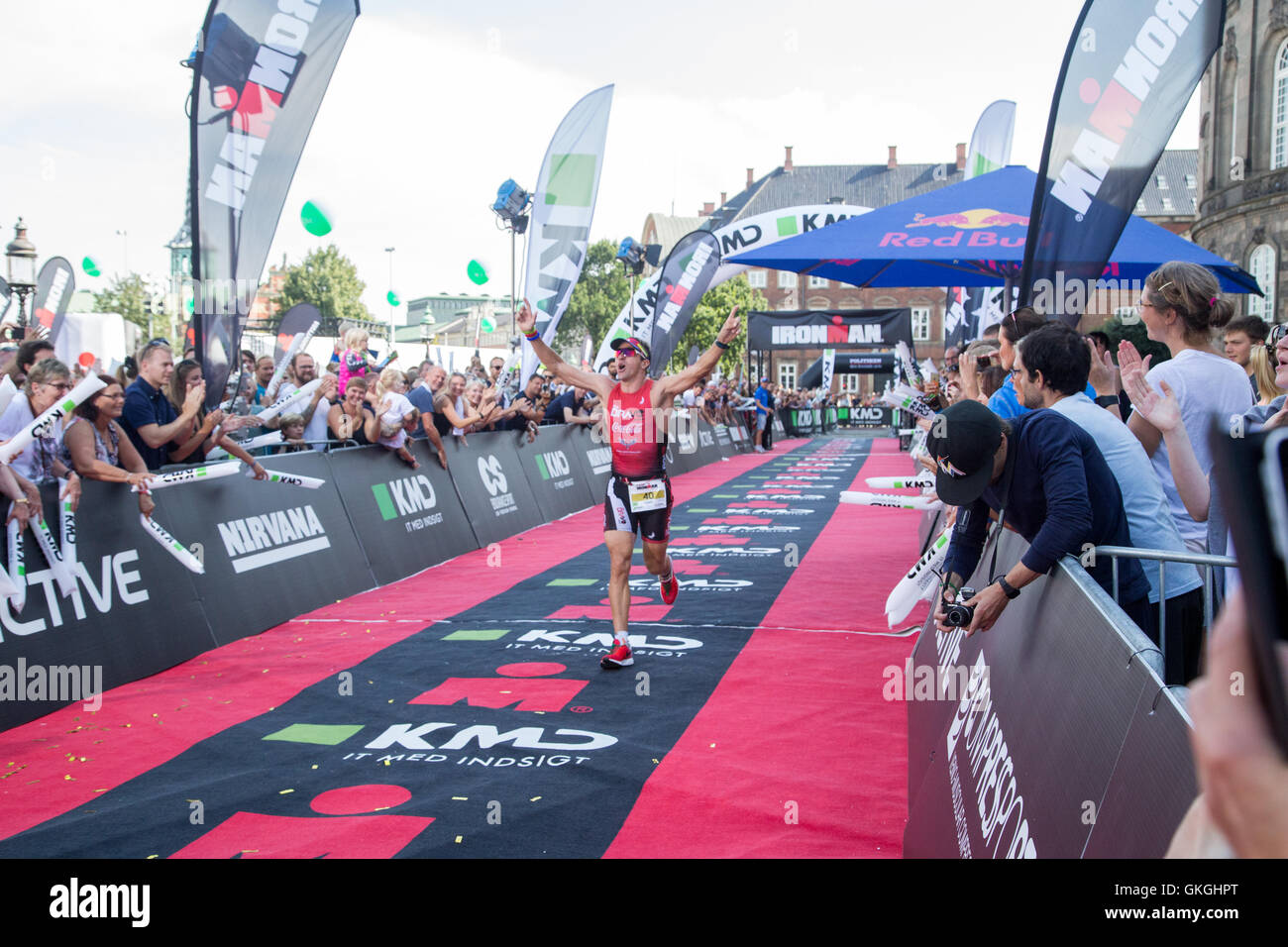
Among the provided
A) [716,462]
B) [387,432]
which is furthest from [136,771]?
[716,462]

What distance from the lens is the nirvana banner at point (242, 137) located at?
8117 mm

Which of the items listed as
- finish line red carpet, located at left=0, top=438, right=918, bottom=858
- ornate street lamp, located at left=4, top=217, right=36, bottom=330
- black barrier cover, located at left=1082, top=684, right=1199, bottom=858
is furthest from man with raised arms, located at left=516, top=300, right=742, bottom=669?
ornate street lamp, located at left=4, top=217, right=36, bottom=330

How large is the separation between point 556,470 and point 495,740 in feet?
36.0

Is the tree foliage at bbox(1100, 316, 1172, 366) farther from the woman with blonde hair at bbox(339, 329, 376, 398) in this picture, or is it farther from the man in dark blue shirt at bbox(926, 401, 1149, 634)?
the man in dark blue shirt at bbox(926, 401, 1149, 634)

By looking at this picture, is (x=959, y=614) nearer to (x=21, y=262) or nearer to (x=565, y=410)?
(x=565, y=410)

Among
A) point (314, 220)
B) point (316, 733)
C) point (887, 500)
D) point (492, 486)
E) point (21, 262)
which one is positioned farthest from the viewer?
point (314, 220)

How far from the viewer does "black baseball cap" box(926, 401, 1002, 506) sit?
11.0 ft

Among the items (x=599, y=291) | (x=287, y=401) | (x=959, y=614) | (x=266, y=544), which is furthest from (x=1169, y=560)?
(x=599, y=291)

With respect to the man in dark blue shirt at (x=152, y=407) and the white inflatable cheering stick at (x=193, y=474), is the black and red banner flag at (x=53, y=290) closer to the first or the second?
the man in dark blue shirt at (x=152, y=407)

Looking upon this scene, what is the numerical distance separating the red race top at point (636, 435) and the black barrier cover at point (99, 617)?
3.27m

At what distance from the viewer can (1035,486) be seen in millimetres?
3477

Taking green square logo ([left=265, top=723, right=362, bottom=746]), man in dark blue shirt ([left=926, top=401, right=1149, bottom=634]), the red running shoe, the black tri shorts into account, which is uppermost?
man in dark blue shirt ([left=926, top=401, right=1149, bottom=634])

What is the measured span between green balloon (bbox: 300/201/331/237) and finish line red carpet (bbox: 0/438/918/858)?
30.0 feet
